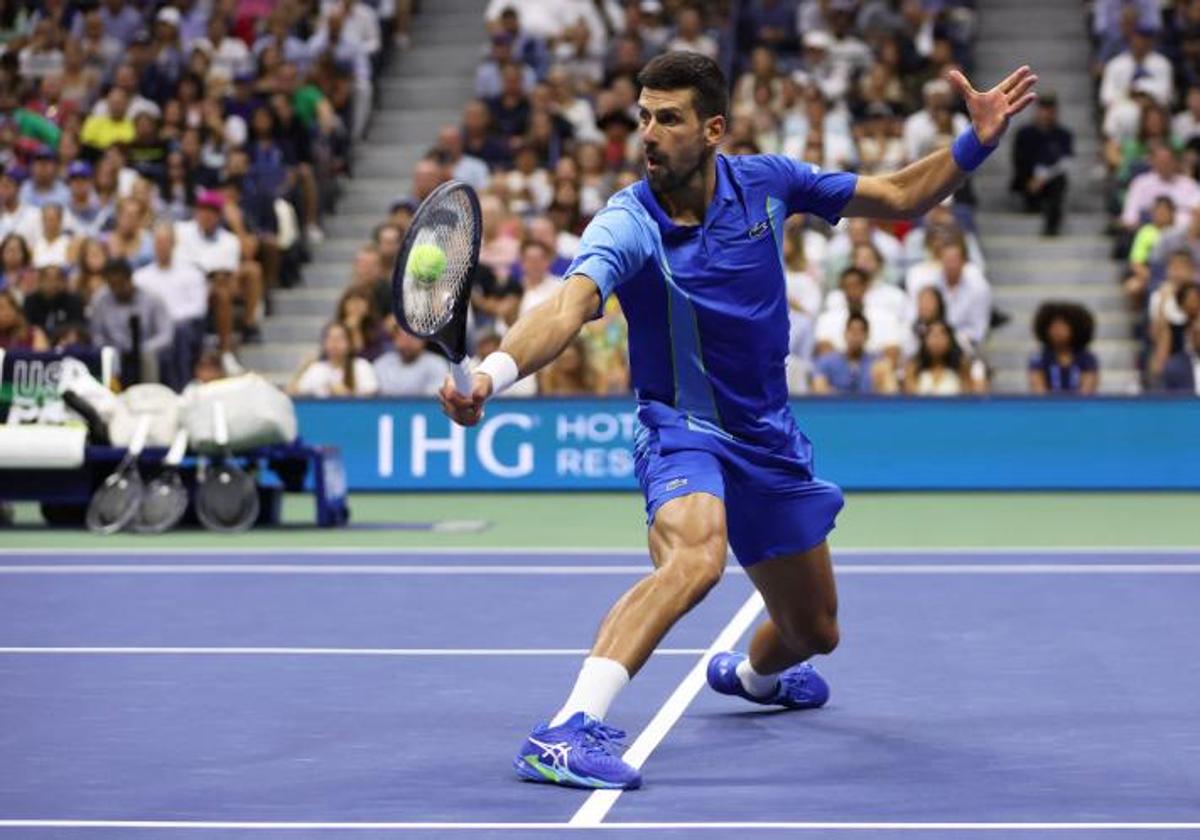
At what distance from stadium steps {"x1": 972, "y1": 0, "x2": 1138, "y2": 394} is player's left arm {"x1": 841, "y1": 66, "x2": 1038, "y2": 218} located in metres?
10.5

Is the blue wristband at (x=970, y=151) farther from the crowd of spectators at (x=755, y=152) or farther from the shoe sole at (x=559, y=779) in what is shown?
the crowd of spectators at (x=755, y=152)

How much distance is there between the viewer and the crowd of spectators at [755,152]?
16672mm

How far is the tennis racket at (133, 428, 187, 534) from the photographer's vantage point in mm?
13812

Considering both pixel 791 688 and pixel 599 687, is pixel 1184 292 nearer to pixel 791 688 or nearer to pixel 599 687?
pixel 791 688

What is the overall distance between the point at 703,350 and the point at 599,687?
1.03 metres

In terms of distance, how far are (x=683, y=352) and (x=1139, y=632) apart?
341cm

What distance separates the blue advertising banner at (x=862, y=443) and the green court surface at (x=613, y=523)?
0.15 meters

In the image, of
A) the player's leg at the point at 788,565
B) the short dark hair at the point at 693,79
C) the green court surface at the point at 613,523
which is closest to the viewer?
the short dark hair at the point at 693,79

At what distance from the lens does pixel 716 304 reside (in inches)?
266

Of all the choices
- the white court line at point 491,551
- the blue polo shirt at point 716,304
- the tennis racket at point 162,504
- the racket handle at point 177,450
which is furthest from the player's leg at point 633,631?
the tennis racket at point 162,504

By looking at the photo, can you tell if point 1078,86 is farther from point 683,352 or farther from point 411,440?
point 683,352

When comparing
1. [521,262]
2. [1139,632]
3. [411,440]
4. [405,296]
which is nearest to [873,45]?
[521,262]

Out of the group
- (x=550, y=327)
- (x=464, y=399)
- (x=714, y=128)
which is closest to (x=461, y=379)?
(x=464, y=399)

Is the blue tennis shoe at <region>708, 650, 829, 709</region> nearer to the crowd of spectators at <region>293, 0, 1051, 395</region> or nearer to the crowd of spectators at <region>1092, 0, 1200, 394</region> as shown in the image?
the crowd of spectators at <region>293, 0, 1051, 395</region>
